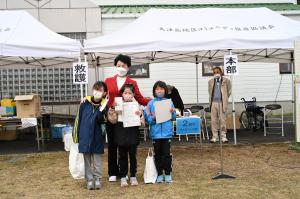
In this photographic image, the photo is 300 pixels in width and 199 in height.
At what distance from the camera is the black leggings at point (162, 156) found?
21.8 ft

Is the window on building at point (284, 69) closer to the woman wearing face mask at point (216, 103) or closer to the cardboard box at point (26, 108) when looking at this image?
the woman wearing face mask at point (216, 103)

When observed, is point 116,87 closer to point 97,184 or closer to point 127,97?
point 127,97

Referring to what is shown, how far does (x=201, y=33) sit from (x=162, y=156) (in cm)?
388

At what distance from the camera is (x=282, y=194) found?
601 cm

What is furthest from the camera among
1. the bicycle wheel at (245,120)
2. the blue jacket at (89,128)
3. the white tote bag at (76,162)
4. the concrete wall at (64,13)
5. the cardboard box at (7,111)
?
the concrete wall at (64,13)

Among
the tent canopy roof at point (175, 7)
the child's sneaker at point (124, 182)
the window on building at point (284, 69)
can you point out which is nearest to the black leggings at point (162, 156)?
the child's sneaker at point (124, 182)

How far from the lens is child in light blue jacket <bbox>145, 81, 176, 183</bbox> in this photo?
663cm

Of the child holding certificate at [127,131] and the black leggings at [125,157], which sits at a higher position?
the child holding certificate at [127,131]

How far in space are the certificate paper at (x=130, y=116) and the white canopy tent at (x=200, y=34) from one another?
2869 millimetres

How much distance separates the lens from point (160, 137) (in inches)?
261

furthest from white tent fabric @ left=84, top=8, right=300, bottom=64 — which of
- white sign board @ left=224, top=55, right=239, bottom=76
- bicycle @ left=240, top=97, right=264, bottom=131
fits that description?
bicycle @ left=240, top=97, right=264, bottom=131

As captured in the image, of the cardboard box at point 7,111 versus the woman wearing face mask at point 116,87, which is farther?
the cardboard box at point 7,111

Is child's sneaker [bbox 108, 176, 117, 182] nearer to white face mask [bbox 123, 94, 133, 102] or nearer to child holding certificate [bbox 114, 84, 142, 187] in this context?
child holding certificate [bbox 114, 84, 142, 187]

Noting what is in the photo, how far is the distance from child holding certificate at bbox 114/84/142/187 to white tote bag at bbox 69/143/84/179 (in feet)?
2.01
